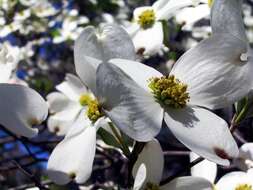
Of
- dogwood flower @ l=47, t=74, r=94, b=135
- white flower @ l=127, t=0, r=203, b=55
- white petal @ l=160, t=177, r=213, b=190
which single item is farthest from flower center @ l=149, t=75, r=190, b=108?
dogwood flower @ l=47, t=74, r=94, b=135

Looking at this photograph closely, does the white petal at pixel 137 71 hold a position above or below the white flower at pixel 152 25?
above

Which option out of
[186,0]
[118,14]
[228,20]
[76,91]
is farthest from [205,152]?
[118,14]

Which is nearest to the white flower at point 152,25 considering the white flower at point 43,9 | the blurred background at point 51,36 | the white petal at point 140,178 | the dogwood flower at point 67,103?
the dogwood flower at point 67,103

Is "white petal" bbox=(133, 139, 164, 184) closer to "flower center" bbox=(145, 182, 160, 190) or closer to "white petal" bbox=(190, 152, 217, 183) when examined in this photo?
"flower center" bbox=(145, 182, 160, 190)

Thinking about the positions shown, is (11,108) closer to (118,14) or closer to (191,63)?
(191,63)

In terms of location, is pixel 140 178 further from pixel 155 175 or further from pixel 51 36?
pixel 51 36

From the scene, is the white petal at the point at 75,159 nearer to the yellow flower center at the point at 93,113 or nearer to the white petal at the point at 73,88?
the yellow flower center at the point at 93,113
